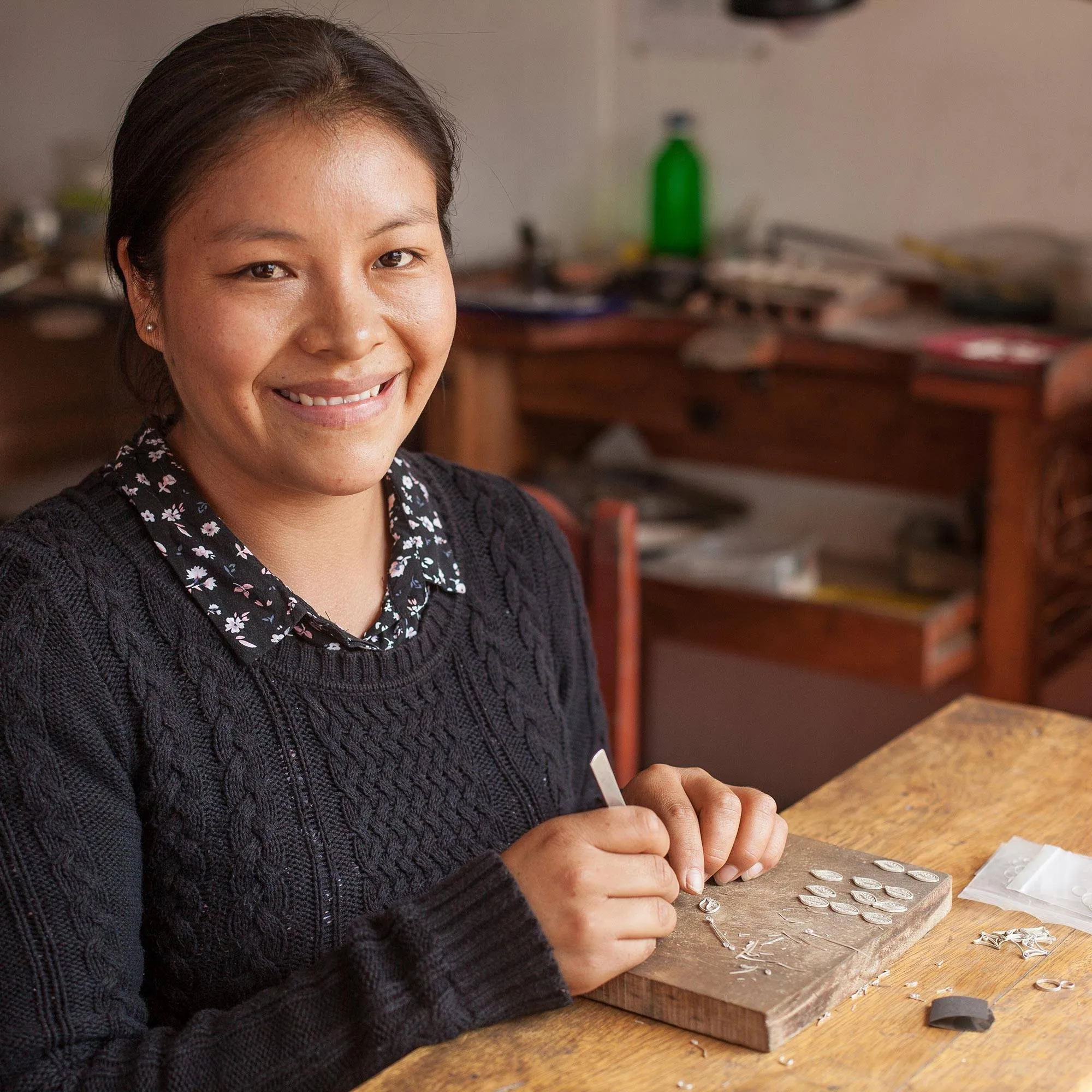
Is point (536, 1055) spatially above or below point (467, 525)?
below

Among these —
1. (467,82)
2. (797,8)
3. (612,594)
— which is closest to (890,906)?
(612,594)

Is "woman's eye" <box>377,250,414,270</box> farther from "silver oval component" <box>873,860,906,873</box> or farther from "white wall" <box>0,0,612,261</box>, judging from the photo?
"white wall" <box>0,0,612,261</box>

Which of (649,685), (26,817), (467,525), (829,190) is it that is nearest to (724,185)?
(829,190)

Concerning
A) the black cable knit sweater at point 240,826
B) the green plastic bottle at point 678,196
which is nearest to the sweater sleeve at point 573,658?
the black cable knit sweater at point 240,826

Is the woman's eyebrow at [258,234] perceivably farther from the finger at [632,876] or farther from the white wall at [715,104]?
the white wall at [715,104]

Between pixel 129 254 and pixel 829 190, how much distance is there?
235 cm

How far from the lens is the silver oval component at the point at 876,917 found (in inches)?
39.1

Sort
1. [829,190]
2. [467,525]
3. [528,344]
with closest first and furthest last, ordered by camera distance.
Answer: [467,525], [528,344], [829,190]

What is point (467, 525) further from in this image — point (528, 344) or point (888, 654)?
point (528, 344)

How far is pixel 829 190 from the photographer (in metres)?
3.25

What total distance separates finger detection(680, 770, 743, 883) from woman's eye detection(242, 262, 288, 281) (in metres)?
0.49

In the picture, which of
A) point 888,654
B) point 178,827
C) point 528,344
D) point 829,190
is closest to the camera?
point 178,827

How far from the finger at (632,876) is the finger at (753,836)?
62 mm

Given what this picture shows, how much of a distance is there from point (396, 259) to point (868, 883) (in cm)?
56
